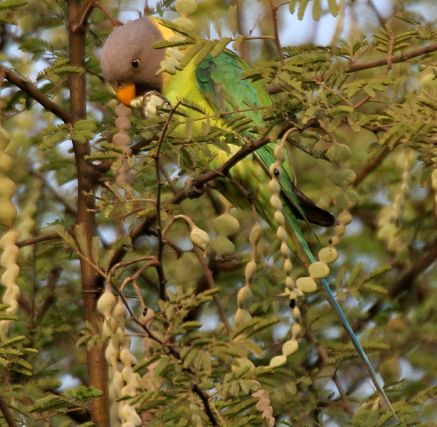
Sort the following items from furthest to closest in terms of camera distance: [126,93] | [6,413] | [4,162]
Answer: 1. [126,93]
2. [4,162]
3. [6,413]

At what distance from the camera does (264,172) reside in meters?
3.89

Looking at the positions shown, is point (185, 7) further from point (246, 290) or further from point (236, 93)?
point (246, 290)

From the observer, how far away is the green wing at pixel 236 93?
364 centimetres

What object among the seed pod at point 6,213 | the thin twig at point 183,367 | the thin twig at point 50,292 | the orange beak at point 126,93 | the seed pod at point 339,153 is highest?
the orange beak at point 126,93

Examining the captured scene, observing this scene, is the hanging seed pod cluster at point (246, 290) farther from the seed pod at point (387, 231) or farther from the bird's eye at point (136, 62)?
the bird's eye at point (136, 62)

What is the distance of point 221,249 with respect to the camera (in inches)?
127

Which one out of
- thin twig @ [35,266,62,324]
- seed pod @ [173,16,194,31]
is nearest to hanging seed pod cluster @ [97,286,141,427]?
seed pod @ [173,16,194,31]

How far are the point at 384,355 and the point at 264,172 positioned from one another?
2.39ft

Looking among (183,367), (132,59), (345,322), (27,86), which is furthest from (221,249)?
(132,59)

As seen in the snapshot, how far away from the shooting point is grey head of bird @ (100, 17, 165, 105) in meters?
4.10

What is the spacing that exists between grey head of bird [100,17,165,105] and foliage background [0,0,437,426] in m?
0.06

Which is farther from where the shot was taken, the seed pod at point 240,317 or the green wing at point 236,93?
the green wing at point 236,93

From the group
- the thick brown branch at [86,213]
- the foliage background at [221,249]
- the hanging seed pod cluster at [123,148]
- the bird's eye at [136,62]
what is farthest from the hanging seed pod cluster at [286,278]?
the bird's eye at [136,62]

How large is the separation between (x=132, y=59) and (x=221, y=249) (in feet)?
4.27
